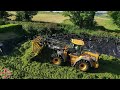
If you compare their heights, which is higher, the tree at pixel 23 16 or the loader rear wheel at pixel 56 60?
the tree at pixel 23 16

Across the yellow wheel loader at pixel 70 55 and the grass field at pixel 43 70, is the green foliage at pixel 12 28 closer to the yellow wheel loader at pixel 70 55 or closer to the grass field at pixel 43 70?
the grass field at pixel 43 70

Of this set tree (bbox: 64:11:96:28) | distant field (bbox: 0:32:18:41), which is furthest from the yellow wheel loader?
tree (bbox: 64:11:96:28)

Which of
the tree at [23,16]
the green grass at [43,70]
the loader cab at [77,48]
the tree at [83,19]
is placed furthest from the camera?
the tree at [83,19]

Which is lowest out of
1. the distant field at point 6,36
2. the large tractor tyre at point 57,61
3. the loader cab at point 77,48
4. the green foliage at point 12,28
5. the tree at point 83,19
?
the large tractor tyre at point 57,61

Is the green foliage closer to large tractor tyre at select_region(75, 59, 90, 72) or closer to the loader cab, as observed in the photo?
the loader cab

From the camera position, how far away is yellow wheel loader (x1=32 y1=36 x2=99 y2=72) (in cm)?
1229

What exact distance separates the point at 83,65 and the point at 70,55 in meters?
0.87

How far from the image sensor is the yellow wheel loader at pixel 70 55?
12289mm

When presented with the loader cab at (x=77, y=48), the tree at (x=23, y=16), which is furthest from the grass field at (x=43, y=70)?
the tree at (x=23, y=16)

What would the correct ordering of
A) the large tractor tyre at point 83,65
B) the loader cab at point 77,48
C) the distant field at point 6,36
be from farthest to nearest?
the distant field at point 6,36 < the loader cab at point 77,48 < the large tractor tyre at point 83,65
